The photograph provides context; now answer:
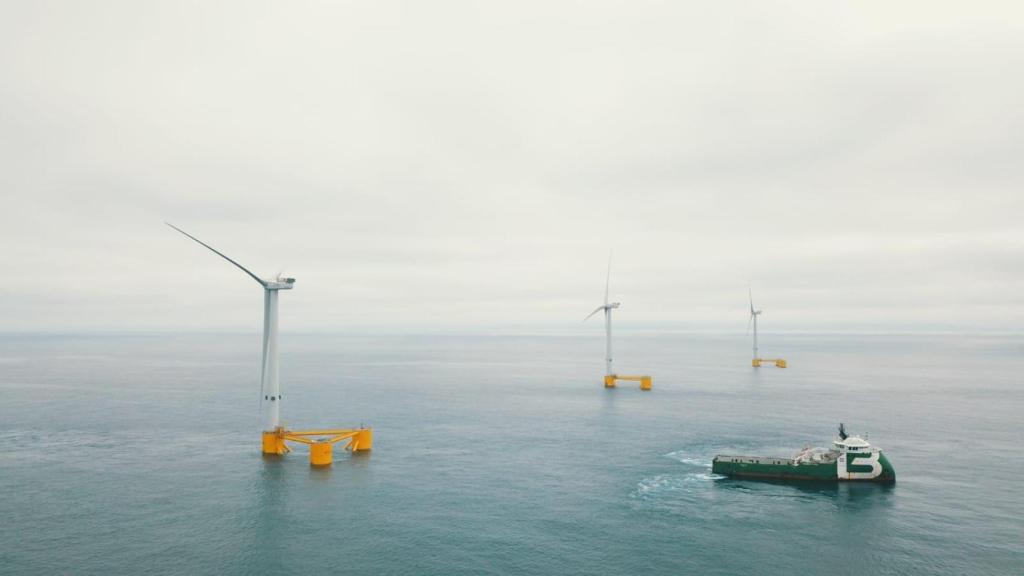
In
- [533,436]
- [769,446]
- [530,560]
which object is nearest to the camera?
[530,560]

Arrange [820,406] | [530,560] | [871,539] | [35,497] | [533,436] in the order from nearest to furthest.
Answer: [530,560] → [871,539] → [35,497] → [533,436] → [820,406]

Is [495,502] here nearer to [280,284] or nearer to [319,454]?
[319,454]

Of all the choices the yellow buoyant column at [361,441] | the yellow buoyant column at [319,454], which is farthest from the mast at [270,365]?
the yellow buoyant column at [361,441]

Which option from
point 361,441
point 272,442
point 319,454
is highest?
point 272,442

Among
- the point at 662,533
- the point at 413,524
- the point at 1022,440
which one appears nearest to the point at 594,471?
the point at 662,533

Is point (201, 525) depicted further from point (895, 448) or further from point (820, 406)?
point (820, 406)

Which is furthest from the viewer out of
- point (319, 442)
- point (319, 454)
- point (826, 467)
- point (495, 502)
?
point (319, 442)

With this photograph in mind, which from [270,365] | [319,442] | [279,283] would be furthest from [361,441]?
[279,283]

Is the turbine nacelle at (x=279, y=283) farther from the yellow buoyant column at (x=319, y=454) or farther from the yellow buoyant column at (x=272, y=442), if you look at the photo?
the yellow buoyant column at (x=319, y=454)
